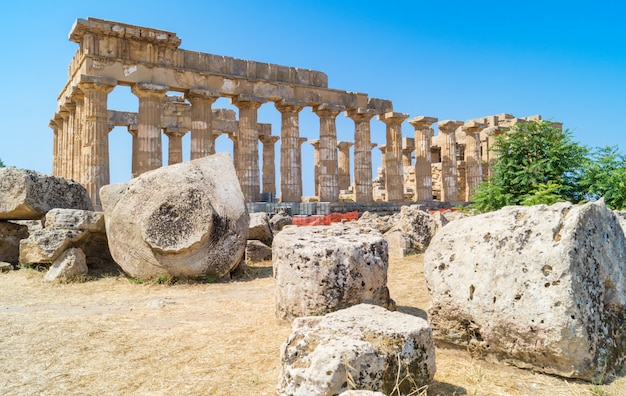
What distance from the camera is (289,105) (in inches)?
824

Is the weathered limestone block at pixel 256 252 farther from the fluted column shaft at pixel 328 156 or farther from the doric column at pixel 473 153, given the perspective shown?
the doric column at pixel 473 153

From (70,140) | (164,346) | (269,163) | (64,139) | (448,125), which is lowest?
(164,346)

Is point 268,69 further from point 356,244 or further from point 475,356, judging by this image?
point 475,356

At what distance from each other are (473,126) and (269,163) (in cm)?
1213

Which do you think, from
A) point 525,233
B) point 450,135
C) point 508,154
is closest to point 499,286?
point 525,233

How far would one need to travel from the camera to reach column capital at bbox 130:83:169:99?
57.4 ft

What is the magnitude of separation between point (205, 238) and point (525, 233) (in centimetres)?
489

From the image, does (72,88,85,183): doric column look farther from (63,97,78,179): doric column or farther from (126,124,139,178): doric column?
(126,124,139,178): doric column

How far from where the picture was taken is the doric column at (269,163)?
2800cm

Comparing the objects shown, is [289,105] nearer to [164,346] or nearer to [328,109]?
[328,109]

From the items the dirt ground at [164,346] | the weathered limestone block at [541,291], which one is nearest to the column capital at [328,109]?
the dirt ground at [164,346]

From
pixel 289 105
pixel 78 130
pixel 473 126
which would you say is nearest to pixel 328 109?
pixel 289 105

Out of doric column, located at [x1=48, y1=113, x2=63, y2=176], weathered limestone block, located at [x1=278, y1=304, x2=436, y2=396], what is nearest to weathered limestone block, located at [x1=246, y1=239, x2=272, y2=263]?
weathered limestone block, located at [x1=278, y1=304, x2=436, y2=396]

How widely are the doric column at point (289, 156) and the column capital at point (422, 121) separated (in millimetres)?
6676
